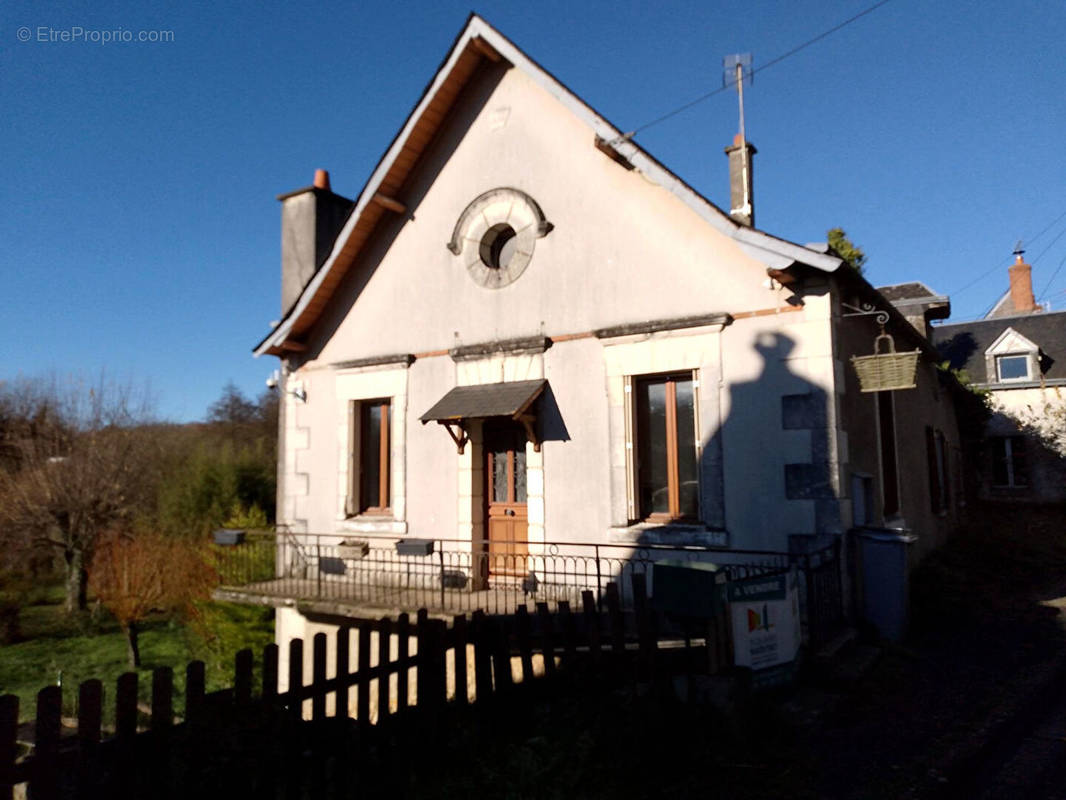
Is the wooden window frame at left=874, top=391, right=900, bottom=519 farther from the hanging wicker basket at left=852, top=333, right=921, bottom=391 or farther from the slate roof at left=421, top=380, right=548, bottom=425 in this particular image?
the slate roof at left=421, top=380, right=548, bottom=425

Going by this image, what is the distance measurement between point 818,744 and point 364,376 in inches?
314

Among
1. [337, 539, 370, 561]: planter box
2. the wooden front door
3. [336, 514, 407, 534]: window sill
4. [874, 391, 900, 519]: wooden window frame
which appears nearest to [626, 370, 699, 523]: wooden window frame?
the wooden front door

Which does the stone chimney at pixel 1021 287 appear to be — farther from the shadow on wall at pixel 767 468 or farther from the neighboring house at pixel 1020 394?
the shadow on wall at pixel 767 468

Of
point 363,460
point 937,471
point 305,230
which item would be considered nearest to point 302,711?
point 363,460

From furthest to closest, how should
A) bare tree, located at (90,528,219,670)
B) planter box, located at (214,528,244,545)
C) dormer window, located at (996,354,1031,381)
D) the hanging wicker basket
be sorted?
dormer window, located at (996,354,1031,381), bare tree, located at (90,528,219,670), planter box, located at (214,528,244,545), the hanging wicker basket

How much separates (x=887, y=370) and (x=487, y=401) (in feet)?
15.0

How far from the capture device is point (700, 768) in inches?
174

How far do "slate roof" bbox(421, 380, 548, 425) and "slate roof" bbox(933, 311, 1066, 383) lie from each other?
838 inches

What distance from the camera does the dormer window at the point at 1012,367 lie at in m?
23.9

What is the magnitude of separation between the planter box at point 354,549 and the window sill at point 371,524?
0.17 m

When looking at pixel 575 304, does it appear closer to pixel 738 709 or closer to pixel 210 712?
pixel 738 709

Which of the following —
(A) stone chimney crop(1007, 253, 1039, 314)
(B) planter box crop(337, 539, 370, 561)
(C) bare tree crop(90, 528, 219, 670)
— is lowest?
(C) bare tree crop(90, 528, 219, 670)

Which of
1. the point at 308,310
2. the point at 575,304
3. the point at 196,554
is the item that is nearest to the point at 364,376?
the point at 308,310

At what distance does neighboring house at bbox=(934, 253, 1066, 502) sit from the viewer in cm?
2269
